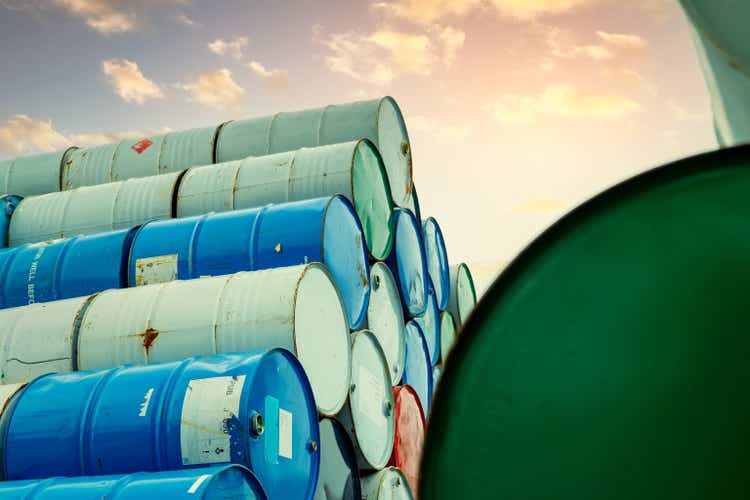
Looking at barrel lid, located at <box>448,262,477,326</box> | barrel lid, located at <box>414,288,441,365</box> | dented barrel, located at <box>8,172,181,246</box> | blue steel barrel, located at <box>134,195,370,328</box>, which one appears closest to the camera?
blue steel barrel, located at <box>134,195,370,328</box>

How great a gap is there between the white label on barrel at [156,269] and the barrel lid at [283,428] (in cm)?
100

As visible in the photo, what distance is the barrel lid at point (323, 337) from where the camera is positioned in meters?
2.47

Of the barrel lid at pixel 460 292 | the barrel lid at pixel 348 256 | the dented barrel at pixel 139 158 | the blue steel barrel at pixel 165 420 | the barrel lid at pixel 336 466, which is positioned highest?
the dented barrel at pixel 139 158

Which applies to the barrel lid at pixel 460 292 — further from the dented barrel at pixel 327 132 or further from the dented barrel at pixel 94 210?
the dented barrel at pixel 94 210

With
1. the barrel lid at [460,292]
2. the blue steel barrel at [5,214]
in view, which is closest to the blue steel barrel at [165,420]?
the blue steel barrel at [5,214]

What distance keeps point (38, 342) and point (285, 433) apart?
124cm

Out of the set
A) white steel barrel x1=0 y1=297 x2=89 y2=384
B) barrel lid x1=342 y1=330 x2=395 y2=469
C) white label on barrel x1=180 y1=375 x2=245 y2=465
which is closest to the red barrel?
barrel lid x1=342 y1=330 x2=395 y2=469

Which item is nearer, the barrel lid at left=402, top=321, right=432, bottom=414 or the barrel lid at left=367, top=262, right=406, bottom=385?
the barrel lid at left=367, top=262, right=406, bottom=385

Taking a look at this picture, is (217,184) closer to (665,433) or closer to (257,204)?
(257,204)

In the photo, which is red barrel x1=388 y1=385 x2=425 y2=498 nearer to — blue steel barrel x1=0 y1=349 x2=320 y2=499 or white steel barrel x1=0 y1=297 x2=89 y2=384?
blue steel barrel x1=0 y1=349 x2=320 y2=499

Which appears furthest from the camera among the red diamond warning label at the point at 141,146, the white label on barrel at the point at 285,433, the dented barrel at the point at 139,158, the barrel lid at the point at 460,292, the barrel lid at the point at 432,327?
the barrel lid at the point at 460,292

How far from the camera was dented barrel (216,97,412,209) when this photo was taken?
3930 millimetres

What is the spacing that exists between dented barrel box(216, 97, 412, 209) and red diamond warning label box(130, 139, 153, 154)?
59 centimetres

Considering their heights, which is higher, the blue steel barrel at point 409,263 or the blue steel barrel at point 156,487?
the blue steel barrel at point 409,263
